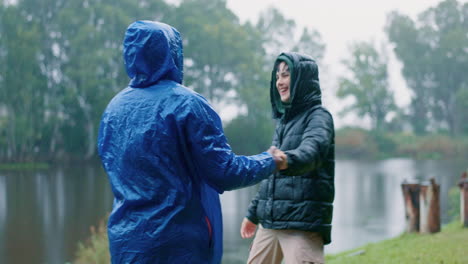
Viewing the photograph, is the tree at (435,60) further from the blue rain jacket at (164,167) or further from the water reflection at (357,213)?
the blue rain jacket at (164,167)

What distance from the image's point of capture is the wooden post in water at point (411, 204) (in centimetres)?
618

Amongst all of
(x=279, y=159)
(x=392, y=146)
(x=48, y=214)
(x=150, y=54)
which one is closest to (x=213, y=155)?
(x=279, y=159)

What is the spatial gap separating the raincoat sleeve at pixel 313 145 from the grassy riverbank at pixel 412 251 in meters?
2.64

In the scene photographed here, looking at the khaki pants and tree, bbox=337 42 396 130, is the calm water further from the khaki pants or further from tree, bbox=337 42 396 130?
tree, bbox=337 42 396 130

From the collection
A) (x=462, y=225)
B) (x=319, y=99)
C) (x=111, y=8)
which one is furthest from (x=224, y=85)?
(x=319, y=99)

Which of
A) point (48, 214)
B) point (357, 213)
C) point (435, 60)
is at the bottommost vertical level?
point (357, 213)

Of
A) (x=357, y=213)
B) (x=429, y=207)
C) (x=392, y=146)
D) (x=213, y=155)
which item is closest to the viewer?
(x=213, y=155)

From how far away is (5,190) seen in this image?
14.7 m

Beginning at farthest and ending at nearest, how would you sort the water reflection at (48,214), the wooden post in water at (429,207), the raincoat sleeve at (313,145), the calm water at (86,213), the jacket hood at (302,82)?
the calm water at (86,213) → the water reflection at (48,214) → the wooden post in water at (429,207) → the jacket hood at (302,82) → the raincoat sleeve at (313,145)

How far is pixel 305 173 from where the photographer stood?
229cm

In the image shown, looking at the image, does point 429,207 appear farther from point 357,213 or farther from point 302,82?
point 357,213

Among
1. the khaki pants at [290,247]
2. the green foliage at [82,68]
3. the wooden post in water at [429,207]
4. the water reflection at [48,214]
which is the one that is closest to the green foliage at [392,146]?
the green foliage at [82,68]

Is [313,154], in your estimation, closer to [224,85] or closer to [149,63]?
[149,63]

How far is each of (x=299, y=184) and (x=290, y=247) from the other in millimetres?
299
